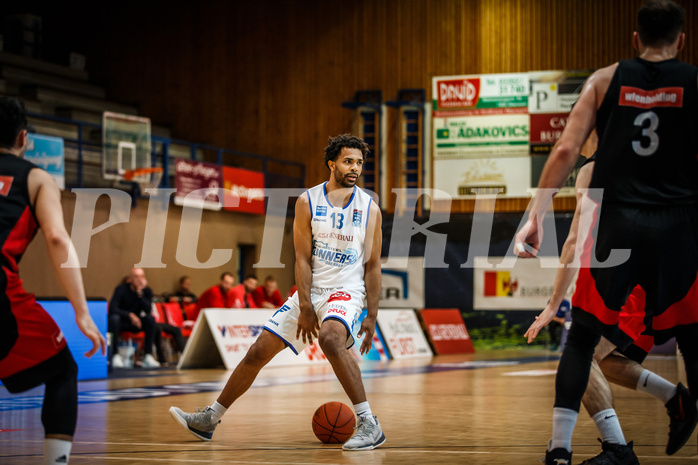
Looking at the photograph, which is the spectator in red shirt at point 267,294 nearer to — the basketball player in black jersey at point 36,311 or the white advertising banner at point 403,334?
the white advertising banner at point 403,334

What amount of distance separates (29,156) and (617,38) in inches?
628

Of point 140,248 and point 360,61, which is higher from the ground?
point 360,61

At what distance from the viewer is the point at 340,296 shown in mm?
6117

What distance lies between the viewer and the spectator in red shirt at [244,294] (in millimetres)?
17766

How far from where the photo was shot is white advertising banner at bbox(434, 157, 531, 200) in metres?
24.8

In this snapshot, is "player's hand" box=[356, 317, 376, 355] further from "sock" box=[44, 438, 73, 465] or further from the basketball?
"sock" box=[44, 438, 73, 465]

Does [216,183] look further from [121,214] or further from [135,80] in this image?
[135,80]

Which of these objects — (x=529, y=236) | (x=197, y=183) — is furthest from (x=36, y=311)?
(x=197, y=183)

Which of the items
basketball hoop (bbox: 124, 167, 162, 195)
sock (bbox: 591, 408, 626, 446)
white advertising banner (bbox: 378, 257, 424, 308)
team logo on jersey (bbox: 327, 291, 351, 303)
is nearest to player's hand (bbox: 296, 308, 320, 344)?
team logo on jersey (bbox: 327, 291, 351, 303)

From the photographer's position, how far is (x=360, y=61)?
88.2ft

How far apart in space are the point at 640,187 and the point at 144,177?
661 inches

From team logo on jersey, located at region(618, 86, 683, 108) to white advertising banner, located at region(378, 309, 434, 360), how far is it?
612 inches

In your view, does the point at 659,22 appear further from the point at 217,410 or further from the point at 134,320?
the point at 134,320

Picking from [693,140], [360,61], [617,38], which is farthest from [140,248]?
[693,140]
